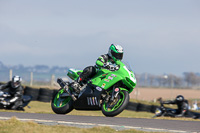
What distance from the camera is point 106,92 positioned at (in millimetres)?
8562

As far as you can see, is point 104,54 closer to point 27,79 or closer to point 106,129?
point 106,129

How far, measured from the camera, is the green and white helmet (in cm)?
873

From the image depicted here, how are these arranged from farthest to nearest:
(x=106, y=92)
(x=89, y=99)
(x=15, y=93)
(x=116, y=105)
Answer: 1. (x=15, y=93)
2. (x=89, y=99)
3. (x=106, y=92)
4. (x=116, y=105)

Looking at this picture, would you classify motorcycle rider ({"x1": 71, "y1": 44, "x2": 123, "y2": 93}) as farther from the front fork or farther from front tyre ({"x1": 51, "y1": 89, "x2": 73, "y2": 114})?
the front fork

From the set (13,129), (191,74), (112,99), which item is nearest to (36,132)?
(13,129)

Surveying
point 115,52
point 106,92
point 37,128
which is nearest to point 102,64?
point 115,52

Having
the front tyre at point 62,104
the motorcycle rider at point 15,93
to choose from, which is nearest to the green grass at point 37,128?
the front tyre at point 62,104

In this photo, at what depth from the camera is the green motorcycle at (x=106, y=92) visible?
8.28 meters

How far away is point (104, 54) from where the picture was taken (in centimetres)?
895

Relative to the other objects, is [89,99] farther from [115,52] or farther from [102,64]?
[115,52]

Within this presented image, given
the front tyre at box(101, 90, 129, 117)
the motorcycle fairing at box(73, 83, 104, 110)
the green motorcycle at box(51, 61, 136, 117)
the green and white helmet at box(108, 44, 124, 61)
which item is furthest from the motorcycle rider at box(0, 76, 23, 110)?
the front tyre at box(101, 90, 129, 117)

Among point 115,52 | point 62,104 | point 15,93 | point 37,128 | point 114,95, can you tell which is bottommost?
point 37,128

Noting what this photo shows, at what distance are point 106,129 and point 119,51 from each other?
3.03 meters

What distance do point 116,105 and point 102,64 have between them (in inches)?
42.6
